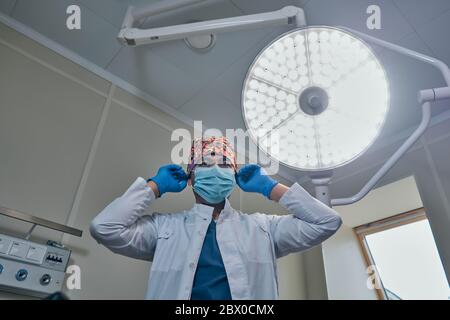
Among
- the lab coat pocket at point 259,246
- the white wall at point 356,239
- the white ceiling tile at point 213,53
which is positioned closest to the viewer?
the lab coat pocket at point 259,246

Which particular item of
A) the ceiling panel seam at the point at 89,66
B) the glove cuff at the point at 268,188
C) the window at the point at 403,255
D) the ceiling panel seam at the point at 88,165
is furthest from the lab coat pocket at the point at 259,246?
the window at the point at 403,255

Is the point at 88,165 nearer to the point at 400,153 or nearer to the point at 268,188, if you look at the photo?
the point at 268,188

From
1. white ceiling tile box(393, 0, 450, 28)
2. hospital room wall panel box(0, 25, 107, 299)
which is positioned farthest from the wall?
white ceiling tile box(393, 0, 450, 28)

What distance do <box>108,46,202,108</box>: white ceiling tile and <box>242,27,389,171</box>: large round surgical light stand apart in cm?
80

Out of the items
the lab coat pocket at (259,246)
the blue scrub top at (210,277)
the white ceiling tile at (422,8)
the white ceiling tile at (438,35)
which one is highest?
the white ceiling tile at (422,8)

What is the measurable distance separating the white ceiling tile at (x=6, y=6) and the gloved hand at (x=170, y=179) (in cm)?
98

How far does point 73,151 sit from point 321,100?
99 centimetres

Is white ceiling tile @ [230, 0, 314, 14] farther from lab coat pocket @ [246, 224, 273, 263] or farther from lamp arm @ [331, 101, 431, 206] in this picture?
lab coat pocket @ [246, 224, 273, 263]

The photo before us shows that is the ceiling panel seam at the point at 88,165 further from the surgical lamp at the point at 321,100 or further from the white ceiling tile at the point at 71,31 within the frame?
the surgical lamp at the point at 321,100

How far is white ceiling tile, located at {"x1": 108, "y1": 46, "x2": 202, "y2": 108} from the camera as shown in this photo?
59.7 inches

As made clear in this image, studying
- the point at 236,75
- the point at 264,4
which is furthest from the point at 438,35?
the point at 236,75

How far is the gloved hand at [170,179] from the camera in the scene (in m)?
1.00
